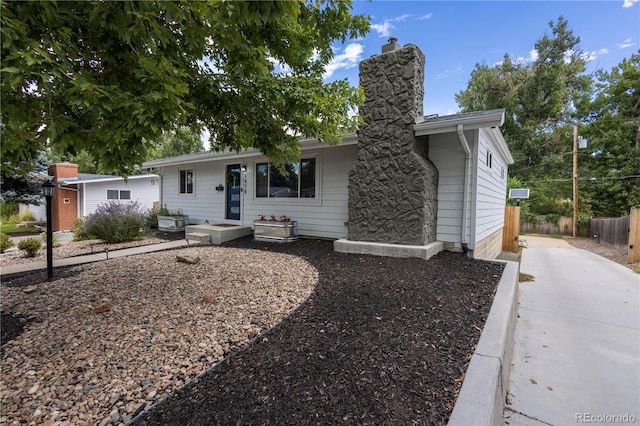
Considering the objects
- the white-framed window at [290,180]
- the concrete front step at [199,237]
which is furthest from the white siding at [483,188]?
the concrete front step at [199,237]

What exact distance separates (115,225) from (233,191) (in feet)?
11.1

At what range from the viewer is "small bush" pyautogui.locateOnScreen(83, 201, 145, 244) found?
7.76 meters

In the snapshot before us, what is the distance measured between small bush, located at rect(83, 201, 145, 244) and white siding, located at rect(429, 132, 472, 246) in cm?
802

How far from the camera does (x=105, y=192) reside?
16.0 m

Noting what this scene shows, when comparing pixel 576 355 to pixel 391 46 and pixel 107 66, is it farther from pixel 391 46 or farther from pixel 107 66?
pixel 391 46

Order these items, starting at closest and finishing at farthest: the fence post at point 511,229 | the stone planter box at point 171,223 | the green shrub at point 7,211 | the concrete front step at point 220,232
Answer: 1. the concrete front step at point 220,232
2. the stone planter box at point 171,223
3. the fence post at point 511,229
4. the green shrub at point 7,211

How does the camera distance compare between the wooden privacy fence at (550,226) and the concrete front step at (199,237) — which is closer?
the concrete front step at (199,237)

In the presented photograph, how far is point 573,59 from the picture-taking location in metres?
19.3

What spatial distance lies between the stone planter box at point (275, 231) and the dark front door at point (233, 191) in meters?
1.75

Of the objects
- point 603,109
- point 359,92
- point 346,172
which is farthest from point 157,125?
point 603,109

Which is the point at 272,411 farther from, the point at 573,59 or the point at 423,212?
the point at 573,59

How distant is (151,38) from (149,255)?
4.97m

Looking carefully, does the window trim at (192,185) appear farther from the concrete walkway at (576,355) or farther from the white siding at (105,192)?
the concrete walkway at (576,355)

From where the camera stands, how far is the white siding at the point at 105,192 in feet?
50.1
